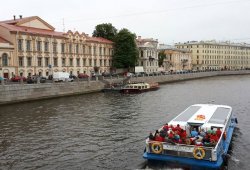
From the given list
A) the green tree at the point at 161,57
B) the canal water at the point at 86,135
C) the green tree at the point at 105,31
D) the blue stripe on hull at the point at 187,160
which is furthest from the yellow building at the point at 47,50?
the green tree at the point at 161,57

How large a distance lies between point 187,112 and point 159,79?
55.6 metres

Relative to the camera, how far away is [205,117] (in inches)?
749

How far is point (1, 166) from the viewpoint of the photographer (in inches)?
629

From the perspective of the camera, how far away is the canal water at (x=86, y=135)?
16.3m

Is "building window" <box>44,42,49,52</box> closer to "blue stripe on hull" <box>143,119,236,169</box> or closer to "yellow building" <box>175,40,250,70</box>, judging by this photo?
"blue stripe on hull" <box>143,119,236,169</box>

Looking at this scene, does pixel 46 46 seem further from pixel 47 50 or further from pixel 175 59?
pixel 175 59

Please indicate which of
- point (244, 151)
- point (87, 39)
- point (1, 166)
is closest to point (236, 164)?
point (244, 151)

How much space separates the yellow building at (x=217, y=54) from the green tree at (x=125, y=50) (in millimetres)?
78650

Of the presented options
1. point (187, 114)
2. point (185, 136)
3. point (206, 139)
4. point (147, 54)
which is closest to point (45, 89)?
point (187, 114)

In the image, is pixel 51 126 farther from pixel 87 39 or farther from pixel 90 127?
pixel 87 39

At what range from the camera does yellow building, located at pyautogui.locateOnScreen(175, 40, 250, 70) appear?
15262 centimetres

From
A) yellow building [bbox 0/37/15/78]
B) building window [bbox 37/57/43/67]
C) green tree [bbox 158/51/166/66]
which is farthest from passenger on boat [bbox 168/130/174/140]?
green tree [bbox 158/51/166/66]

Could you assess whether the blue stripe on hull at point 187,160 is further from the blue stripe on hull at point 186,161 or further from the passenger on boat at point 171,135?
the passenger on boat at point 171,135

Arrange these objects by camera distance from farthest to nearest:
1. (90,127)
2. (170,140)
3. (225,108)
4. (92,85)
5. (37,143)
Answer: (92,85) → (90,127) → (225,108) → (37,143) → (170,140)
